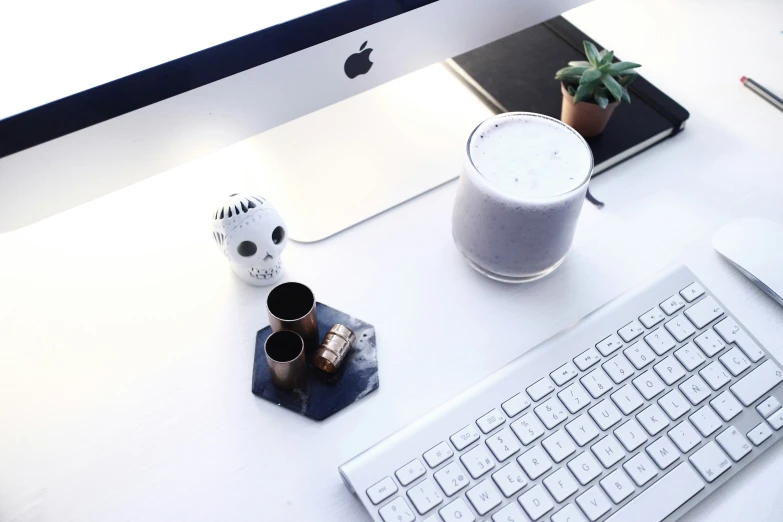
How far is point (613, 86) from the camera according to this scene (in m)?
0.57

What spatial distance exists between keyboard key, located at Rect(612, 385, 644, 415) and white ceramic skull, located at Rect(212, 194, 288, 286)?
26 centimetres

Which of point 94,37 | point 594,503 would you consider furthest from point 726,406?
point 94,37

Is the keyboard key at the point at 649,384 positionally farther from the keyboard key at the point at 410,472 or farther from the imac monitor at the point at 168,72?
the imac monitor at the point at 168,72

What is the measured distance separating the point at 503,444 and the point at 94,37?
1.17 ft

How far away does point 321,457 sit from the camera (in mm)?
457

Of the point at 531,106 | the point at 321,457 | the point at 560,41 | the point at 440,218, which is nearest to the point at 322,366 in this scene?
the point at 321,457

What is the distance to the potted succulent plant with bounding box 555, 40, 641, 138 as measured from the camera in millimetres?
578

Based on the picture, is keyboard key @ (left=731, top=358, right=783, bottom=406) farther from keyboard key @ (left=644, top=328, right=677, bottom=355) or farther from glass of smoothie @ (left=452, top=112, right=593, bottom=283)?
glass of smoothie @ (left=452, top=112, right=593, bottom=283)

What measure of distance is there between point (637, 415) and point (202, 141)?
357mm

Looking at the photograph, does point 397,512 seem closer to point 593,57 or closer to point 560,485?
point 560,485

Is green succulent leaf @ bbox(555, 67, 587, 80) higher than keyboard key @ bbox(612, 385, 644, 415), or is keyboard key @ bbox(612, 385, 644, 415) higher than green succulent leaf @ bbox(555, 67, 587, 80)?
green succulent leaf @ bbox(555, 67, 587, 80)

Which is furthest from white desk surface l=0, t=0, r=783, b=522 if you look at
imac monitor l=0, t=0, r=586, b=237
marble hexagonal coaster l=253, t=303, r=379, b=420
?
imac monitor l=0, t=0, r=586, b=237

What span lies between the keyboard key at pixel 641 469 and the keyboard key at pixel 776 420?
10 centimetres

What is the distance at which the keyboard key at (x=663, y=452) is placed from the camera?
44 cm
